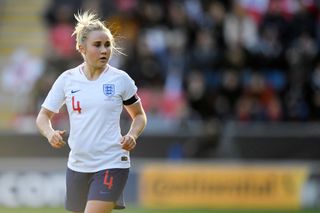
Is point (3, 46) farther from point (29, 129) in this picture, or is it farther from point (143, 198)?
point (143, 198)

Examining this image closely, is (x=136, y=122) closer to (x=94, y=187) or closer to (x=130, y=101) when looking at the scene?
(x=130, y=101)

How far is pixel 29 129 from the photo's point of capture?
54.4ft

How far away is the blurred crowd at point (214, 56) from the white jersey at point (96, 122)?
8501mm

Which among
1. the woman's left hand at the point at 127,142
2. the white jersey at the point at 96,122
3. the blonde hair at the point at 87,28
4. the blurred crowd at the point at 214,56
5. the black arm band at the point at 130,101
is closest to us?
the woman's left hand at the point at 127,142

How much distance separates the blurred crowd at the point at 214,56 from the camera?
16203mm

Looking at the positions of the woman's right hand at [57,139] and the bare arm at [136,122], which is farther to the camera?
the bare arm at [136,122]

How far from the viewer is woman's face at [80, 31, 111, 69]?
7465 millimetres

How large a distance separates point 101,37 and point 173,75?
9499 mm

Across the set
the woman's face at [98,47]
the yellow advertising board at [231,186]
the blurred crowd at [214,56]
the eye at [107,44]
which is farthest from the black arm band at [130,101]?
the blurred crowd at [214,56]

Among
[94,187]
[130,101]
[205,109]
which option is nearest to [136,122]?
[130,101]

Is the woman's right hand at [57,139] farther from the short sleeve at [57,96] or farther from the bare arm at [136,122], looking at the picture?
the bare arm at [136,122]

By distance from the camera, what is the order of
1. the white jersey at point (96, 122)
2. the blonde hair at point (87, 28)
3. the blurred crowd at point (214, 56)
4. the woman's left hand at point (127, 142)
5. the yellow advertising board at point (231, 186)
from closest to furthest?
the woman's left hand at point (127, 142)
the white jersey at point (96, 122)
the blonde hair at point (87, 28)
the yellow advertising board at point (231, 186)
the blurred crowd at point (214, 56)

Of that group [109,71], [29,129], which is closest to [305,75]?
[29,129]

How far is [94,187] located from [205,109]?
888 centimetres
